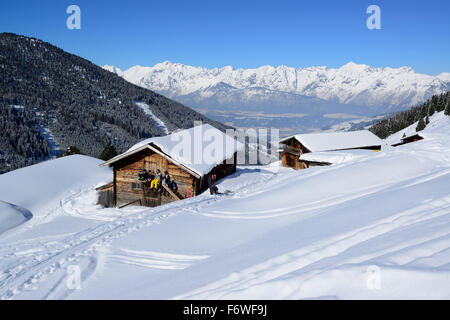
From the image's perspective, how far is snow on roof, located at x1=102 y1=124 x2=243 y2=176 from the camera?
19.4 metres

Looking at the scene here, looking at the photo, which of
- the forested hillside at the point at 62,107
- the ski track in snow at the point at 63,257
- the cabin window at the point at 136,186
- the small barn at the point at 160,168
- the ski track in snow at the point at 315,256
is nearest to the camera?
the ski track in snow at the point at 315,256

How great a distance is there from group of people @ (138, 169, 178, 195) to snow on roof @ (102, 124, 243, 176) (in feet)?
5.26

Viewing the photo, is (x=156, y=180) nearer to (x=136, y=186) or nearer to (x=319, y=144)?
(x=136, y=186)

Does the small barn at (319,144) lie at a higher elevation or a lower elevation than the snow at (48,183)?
higher

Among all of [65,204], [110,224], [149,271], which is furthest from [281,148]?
[149,271]

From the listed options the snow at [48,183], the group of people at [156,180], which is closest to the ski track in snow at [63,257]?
the group of people at [156,180]

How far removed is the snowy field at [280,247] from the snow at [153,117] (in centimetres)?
16258

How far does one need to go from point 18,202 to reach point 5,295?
52.2 ft

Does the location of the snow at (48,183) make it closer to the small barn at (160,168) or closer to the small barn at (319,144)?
the small barn at (160,168)

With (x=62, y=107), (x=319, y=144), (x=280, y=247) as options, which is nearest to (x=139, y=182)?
(x=280, y=247)

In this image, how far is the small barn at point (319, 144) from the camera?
34.9m

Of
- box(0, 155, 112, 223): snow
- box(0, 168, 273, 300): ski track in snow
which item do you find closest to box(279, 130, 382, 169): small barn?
box(0, 155, 112, 223): snow
